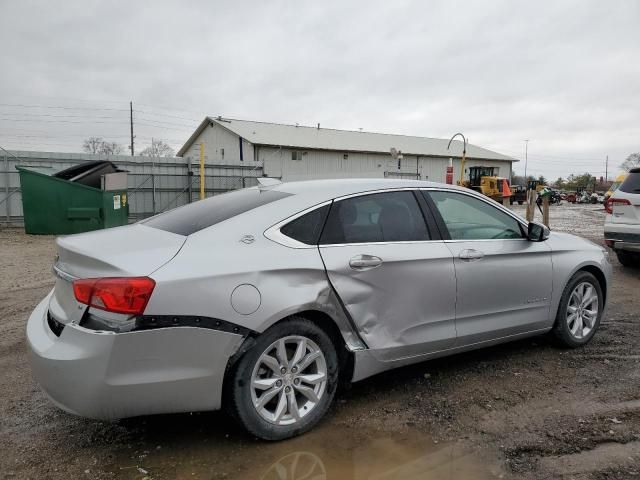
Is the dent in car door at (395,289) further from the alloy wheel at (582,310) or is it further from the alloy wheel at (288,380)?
the alloy wheel at (582,310)

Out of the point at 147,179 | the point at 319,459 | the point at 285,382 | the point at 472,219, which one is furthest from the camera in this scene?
the point at 147,179

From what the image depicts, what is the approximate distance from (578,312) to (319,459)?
113 inches

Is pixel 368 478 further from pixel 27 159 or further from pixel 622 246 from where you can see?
pixel 27 159

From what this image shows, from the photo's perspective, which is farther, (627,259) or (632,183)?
(627,259)

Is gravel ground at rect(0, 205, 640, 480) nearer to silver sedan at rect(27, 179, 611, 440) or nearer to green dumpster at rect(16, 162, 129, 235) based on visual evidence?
silver sedan at rect(27, 179, 611, 440)

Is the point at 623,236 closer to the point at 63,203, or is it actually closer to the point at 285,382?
the point at 285,382

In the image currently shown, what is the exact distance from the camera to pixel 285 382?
2807 mm

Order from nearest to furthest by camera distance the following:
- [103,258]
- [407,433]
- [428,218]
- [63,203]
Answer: [103,258] < [407,433] < [428,218] < [63,203]

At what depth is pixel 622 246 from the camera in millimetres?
7586

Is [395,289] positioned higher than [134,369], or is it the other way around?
[395,289]

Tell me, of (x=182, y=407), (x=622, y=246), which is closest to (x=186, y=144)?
(x=622, y=246)

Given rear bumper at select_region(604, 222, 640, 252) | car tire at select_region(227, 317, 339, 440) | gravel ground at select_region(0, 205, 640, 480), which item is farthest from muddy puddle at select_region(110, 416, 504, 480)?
rear bumper at select_region(604, 222, 640, 252)

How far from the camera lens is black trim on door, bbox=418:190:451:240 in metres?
3.56

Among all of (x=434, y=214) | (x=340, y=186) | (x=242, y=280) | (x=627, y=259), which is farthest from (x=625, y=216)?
(x=242, y=280)
